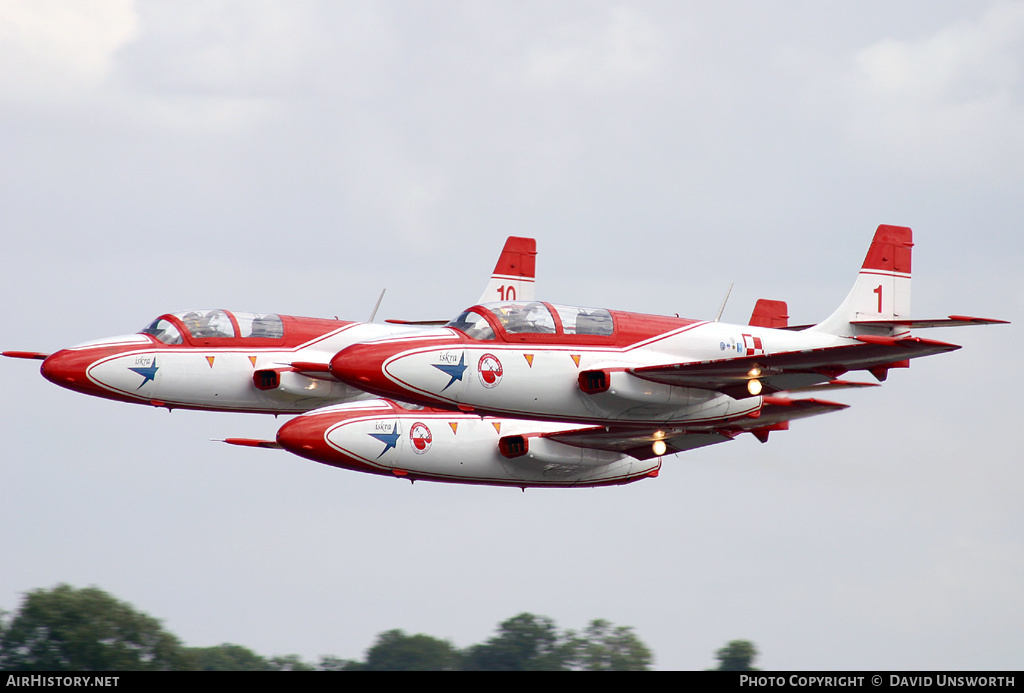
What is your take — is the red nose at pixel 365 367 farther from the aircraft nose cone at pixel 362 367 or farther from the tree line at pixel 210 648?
the tree line at pixel 210 648

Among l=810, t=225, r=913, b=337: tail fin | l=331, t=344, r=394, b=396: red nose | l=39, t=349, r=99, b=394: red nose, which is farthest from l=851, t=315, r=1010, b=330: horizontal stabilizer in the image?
l=39, t=349, r=99, b=394: red nose

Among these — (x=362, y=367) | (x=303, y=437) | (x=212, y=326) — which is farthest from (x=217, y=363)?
(x=362, y=367)

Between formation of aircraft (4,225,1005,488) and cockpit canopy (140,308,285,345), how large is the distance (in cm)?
4

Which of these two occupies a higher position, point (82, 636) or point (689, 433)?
point (689, 433)

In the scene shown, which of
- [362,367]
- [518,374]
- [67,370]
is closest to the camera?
[362,367]

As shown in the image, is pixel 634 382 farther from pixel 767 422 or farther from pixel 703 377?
pixel 767 422

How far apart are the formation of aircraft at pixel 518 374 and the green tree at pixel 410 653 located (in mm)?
28484

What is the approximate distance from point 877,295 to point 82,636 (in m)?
37.2

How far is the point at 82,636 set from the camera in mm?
55500

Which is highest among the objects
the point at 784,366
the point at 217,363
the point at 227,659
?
the point at 217,363

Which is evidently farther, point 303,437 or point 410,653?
point 410,653

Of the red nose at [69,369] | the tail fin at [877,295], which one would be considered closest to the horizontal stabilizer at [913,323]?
the tail fin at [877,295]

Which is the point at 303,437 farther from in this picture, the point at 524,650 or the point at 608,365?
the point at 524,650
